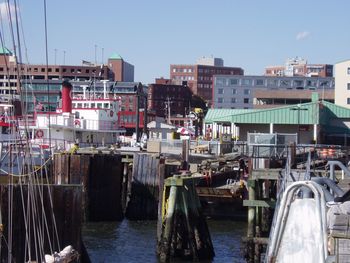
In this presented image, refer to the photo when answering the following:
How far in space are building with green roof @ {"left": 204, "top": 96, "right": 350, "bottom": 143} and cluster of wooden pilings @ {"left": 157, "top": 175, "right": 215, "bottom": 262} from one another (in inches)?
1743

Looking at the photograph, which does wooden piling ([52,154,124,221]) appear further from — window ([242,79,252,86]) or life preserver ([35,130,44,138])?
window ([242,79,252,86])

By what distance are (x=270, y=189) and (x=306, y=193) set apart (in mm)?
23237

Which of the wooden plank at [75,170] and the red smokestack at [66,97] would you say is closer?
the wooden plank at [75,170]

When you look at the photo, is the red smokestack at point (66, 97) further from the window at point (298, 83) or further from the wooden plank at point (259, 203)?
the window at point (298, 83)

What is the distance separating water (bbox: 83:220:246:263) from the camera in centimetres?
3027

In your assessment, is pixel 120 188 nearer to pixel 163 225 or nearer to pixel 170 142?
pixel 163 225

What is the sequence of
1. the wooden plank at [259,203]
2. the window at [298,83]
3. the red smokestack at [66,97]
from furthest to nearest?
the window at [298,83]
the red smokestack at [66,97]
the wooden plank at [259,203]

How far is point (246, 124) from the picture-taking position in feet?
262

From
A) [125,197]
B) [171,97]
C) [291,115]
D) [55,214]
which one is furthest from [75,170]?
[171,97]

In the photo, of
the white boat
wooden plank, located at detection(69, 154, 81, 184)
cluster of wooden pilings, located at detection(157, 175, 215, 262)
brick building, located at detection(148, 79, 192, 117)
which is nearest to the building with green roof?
the white boat

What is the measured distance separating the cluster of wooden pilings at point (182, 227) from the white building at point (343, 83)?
7326cm

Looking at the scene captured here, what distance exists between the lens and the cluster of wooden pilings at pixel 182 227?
93.8ft

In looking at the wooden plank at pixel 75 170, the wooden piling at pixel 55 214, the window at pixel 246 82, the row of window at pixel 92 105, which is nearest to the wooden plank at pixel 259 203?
the wooden piling at pixel 55 214

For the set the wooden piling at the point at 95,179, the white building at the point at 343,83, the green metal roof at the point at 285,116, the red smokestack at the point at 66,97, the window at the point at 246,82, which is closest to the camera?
the wooden piling at the point at 95,179
